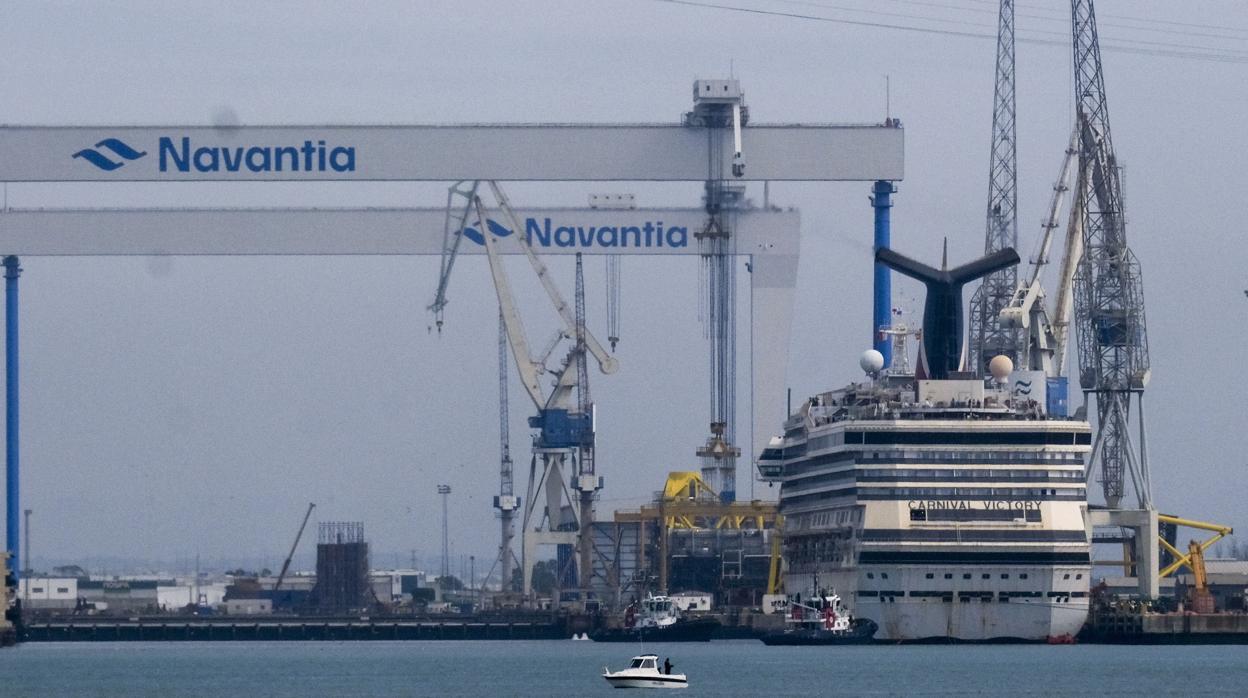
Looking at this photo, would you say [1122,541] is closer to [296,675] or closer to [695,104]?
[695,104]

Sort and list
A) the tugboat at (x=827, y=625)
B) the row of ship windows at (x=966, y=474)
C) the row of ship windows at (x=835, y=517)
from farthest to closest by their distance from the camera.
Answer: the row of ship windows at (x=835, y=517)
the row of ship windows at (x=966, y=474)
the tugboat at (x=827, y=625)

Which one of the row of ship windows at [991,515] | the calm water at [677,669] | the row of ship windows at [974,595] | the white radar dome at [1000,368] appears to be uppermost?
the white radar dome at [1000,368]

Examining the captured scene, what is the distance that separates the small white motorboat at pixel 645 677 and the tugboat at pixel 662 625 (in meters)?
25.5

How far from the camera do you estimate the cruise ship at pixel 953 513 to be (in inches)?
2837

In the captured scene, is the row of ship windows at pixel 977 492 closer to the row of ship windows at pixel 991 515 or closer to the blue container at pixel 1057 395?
the row of ship windows at pixel 991 515

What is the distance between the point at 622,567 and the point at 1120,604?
976 inches

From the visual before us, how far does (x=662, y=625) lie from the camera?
Result: 84625 millimetres

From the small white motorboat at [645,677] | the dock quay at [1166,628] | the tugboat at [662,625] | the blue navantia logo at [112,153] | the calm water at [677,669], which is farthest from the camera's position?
the tugboat at [662,625]

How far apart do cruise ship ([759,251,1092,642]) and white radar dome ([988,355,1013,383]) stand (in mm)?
806

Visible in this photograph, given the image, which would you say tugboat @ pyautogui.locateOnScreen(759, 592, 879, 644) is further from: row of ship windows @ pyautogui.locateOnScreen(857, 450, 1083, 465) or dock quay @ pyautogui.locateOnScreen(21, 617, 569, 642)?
dock quay @ pyautogui.locateOnScreen(21, 617, 569, 642)

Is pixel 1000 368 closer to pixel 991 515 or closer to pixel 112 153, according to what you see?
pixel 991 515

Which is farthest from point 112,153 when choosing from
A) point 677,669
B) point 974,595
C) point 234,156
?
A: point 974,595

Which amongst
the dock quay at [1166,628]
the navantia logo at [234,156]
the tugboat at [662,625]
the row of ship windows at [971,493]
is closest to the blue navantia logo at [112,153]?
the navantia logo at [234,156]

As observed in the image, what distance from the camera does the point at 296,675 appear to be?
2635 inches
